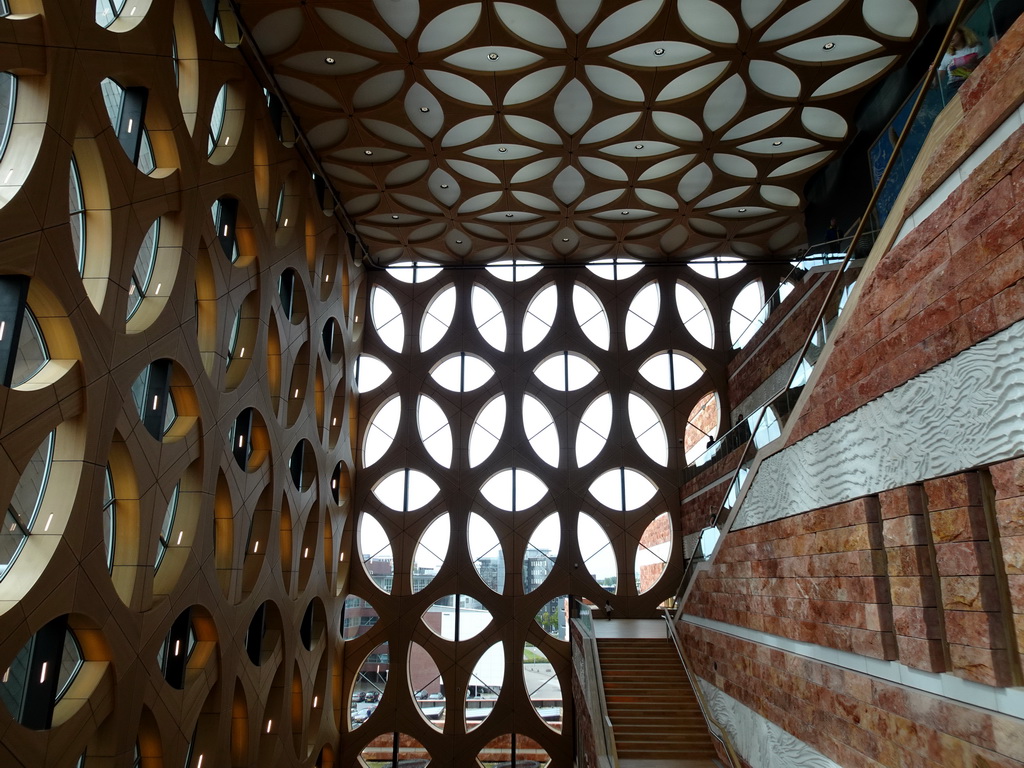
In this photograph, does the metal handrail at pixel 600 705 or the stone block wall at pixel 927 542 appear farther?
the metal handrail at pixel 600 705

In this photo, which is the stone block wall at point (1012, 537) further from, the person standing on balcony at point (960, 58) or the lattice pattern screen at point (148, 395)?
the lattice pattern screen at point (148, 395)

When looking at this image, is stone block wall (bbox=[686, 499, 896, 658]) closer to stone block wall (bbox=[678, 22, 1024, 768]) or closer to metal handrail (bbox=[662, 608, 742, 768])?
stone block wall (bbox=[678, 22, 1024, 768])

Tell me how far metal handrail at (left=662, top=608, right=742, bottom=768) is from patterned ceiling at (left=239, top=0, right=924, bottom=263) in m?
11.6

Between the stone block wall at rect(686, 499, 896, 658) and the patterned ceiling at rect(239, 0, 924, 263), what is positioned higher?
the patterned ceiling at rect(239, 0, 924, 263)

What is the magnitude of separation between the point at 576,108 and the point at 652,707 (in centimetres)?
1322

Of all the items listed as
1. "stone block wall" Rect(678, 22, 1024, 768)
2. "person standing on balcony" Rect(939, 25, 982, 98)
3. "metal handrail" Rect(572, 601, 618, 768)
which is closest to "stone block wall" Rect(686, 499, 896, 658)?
"stone block wall" Rect(678, 22, 1024, 768)

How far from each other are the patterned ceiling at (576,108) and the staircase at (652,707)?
1211 centimetres

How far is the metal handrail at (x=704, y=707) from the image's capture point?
495 inches

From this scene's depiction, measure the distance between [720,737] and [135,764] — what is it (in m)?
9.53

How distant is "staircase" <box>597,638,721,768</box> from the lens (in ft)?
45.3

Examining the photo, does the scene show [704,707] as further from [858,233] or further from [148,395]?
[148,395]

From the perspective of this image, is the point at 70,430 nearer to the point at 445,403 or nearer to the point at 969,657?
the point at 969,657

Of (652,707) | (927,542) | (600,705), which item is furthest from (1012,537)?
(652,707)

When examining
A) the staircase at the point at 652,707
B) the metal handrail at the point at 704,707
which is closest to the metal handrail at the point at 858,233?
the metal handrail at the point at 704,707
